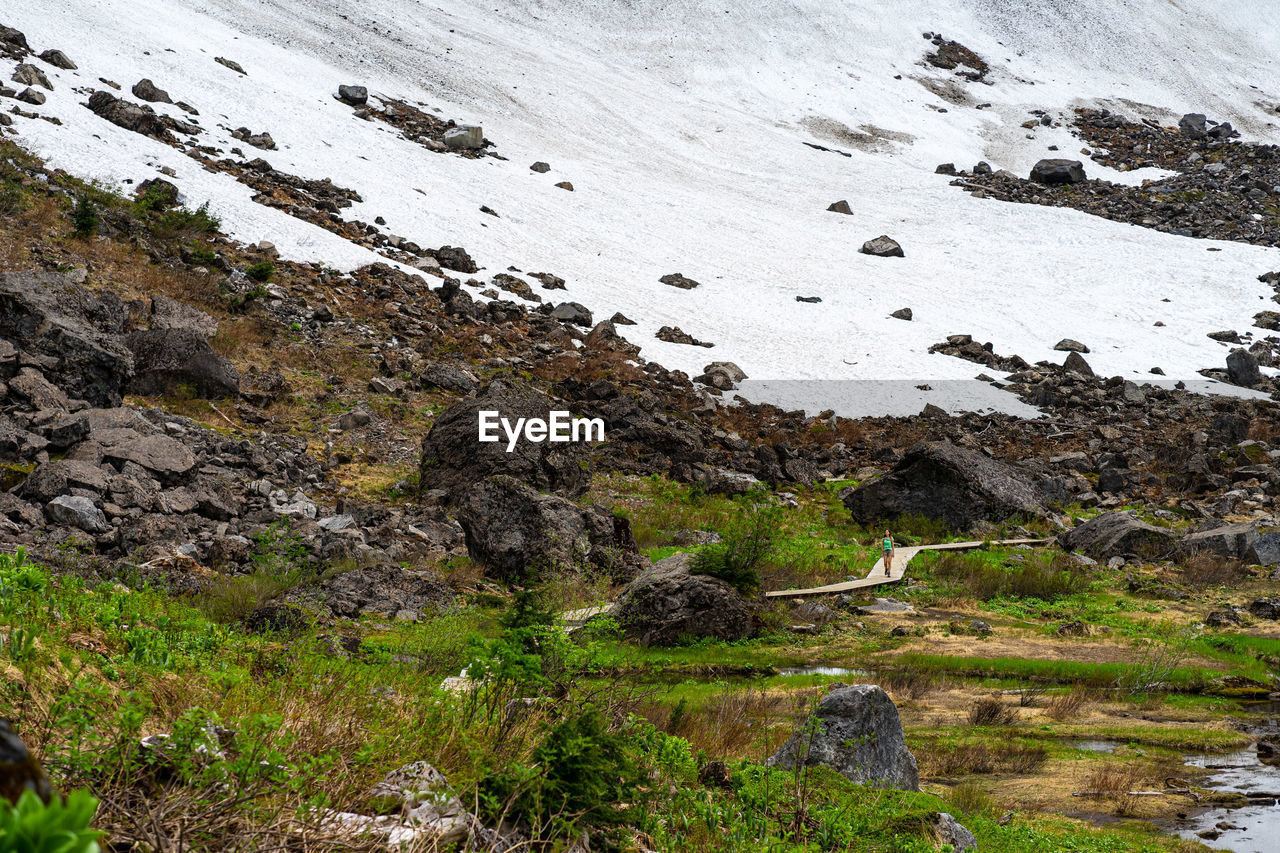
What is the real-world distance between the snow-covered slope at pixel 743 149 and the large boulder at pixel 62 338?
43.4 feet

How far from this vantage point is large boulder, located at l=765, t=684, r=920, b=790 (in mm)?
7820

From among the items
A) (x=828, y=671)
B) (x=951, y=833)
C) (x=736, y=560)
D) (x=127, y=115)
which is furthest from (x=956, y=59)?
(x=951, y=833)

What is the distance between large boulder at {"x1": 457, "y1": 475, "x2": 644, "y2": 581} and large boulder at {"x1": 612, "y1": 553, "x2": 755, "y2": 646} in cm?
164

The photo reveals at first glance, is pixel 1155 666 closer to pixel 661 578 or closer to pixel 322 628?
pixel 661 578

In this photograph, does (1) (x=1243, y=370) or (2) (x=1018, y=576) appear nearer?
(2) (x=1018, y=576)

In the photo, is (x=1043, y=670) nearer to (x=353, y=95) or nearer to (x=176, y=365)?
(x=176, y=365)

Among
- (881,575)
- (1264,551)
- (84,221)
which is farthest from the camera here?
(84,221)

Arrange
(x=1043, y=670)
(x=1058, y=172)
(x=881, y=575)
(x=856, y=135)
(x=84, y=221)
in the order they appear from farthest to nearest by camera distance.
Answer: (x=856, y=135)
(x=1058, y=172)
(x=84, y=221)
(x=881, y=575)
(x=1043, y=670)

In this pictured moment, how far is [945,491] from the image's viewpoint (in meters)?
25.7

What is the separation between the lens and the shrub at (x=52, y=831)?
3.91ft

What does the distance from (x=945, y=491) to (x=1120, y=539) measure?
4790 millimetres

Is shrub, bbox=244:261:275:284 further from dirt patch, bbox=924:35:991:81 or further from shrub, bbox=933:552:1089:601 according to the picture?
dirt patch, bbox=924:35:991:81

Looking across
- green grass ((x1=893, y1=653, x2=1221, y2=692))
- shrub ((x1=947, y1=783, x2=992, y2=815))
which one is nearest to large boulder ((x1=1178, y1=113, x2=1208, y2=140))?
green grass ((x1=893, y1=653, x2=1221, y2=692))

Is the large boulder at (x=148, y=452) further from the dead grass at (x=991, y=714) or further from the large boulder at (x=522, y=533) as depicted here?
the dead grass at (x=991, y=714)
